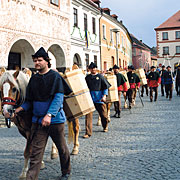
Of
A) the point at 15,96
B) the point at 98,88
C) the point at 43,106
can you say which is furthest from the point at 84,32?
the point at 43,106

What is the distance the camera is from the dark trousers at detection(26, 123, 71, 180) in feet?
12.5

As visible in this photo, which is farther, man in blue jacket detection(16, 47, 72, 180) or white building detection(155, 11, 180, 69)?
white building detection(155, 11, 180, 69)

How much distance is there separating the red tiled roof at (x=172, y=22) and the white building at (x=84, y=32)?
39735mm

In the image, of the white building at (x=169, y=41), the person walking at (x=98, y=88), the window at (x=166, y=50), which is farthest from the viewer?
the window at (x=166, y=50)

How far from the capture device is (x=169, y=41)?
6312 cm

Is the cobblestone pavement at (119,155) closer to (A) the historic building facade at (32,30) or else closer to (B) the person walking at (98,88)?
(B) the person walking at (98,88)

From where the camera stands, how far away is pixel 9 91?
13.5ft

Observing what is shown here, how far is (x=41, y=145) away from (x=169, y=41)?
206 ft

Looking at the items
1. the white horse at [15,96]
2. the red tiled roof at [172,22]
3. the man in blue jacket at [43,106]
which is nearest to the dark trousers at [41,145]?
the man in blue jacket at [43,106]

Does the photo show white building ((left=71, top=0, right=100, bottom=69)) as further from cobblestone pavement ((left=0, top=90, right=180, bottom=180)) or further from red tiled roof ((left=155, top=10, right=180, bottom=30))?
red tiled roof ((left=155, top=10, right=180, bottom=30))

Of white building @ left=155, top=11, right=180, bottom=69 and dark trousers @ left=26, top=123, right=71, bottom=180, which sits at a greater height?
white building @ left=155, top=11, right=180, bottom=69

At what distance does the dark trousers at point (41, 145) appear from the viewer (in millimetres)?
3809

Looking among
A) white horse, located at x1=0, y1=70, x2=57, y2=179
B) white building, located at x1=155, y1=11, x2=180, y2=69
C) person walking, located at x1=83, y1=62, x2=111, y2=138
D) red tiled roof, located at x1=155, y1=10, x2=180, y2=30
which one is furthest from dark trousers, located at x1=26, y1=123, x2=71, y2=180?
red tiled roof, located at x1=155, y1=10, x2=180, y2=30

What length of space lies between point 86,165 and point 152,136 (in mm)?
2718
